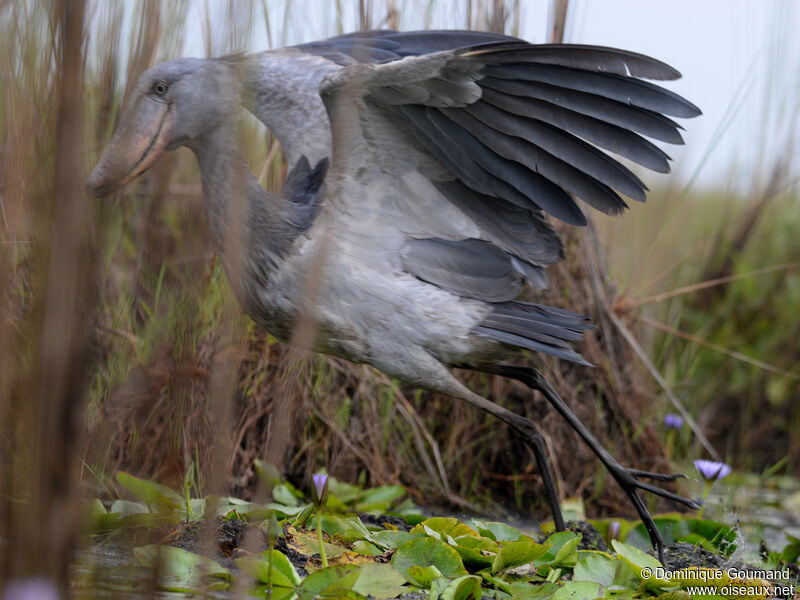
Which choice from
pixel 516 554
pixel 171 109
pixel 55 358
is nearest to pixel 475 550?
pixel 516 554

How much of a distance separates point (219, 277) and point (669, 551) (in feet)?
5.35

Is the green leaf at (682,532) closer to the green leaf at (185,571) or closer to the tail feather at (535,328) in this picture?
the tail feather at (535,328)

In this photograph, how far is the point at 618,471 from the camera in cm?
269

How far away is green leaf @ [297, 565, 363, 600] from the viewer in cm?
186

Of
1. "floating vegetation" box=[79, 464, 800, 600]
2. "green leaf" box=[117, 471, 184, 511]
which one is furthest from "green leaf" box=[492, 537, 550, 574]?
"green leaf" box=[117, 471, 184, 511]

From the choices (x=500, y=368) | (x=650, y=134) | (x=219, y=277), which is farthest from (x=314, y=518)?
(x=650, y=134)

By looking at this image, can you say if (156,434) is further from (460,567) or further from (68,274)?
(68,274)

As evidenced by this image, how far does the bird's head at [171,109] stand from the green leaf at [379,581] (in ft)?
4.14

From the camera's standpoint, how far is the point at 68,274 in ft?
3.56

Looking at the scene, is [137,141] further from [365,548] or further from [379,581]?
[379,581]

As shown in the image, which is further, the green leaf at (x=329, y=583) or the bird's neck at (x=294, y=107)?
the bird's neck at (x=294, y=107)

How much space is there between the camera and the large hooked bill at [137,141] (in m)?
2.49

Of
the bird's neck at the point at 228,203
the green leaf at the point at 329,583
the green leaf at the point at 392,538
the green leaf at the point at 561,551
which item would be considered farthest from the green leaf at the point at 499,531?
the bird's neck at the point at 228,203

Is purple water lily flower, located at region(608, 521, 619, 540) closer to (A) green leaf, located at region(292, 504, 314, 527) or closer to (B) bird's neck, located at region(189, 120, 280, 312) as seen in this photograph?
(A) green leaf, located at region(292, 504, 314, 527)
